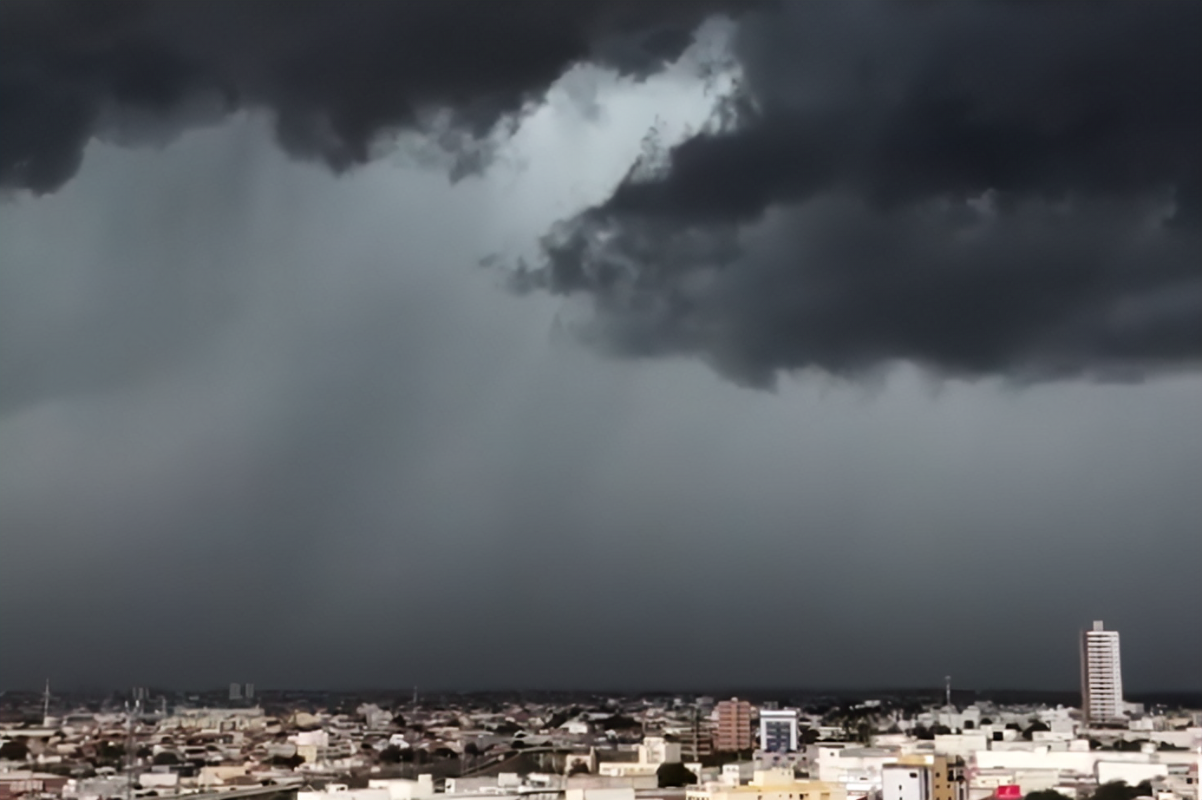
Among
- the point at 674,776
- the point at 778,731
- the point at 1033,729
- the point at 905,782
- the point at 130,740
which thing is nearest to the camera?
the point at 905,782

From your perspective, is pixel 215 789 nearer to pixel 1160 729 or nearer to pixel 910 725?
pixel 910 725

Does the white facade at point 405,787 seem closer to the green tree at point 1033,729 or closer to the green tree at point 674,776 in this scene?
the green tree at point 674,776

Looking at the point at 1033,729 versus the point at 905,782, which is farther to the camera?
the point at 1033,729

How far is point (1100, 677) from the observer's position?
68.9 feet

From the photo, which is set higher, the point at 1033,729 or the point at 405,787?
the point at 405,787

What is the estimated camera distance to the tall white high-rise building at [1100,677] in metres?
19.5

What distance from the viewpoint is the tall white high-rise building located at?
19.5 meters

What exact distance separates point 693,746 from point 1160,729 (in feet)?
19.7

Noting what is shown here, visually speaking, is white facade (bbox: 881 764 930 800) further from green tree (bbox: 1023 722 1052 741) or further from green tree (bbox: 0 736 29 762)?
green tree (bbox: 1023 722 1052 741)

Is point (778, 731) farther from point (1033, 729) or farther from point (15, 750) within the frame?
point (15, 750)

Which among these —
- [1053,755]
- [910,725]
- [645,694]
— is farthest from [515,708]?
[1053,755]

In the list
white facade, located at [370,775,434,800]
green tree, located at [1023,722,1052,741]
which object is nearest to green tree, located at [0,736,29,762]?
white facade, located at [370,775,434,800]

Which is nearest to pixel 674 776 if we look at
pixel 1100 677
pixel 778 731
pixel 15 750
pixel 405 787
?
pixel 405 787

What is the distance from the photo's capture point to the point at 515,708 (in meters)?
18.8
